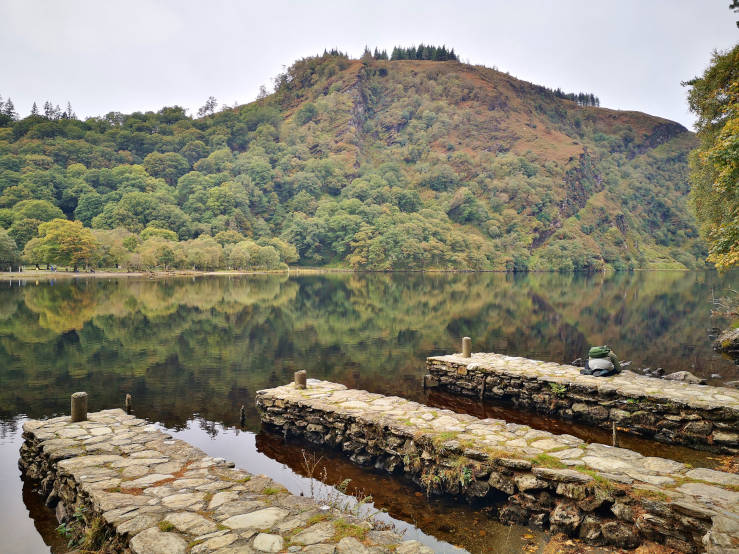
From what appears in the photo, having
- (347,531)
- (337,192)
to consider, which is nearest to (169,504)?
(347,531)

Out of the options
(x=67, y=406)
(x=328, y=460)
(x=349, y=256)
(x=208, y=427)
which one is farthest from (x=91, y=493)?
(x=349, y=256)

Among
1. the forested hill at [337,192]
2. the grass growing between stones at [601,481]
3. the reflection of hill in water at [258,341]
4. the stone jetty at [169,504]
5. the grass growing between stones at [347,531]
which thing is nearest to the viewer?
the stone jetty at [169,504]

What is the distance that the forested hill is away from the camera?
11119cm

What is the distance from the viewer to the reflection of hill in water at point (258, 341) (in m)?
15.9

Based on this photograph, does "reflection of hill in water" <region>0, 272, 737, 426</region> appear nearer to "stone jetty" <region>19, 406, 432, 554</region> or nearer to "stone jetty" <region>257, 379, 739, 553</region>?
"stone jetty" <region>257, 379, 739, 553</region>

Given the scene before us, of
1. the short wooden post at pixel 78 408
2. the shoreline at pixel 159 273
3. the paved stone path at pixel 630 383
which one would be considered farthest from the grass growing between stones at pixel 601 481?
the shoreline at pixel 159 273

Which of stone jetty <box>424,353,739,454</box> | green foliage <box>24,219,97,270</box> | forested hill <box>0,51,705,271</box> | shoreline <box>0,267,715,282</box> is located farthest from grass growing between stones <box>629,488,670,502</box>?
forested hill <box>0,51,705,271</box>

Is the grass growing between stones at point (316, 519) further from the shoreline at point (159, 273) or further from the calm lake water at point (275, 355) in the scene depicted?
the shoreline at point (159, 273)

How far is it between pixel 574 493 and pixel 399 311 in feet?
101

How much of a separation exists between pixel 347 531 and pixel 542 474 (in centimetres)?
372

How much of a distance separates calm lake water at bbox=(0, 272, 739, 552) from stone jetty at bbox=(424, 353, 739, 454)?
60 cm

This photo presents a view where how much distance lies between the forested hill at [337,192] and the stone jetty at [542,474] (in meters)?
88.3

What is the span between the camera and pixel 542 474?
24.5ft

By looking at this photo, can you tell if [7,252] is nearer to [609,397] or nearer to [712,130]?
[609,397]
